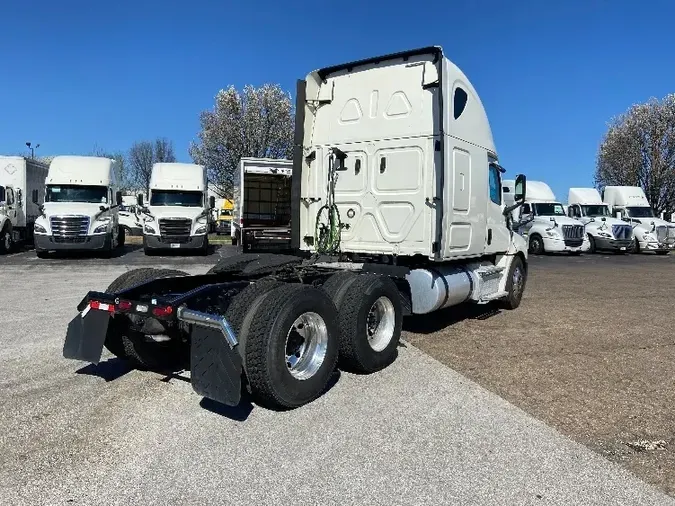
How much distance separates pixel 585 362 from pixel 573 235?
66.8 feet

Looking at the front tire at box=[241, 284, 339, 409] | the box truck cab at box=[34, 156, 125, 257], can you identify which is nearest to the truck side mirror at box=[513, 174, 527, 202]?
the front tire at box=[241, 284, 339, 409]

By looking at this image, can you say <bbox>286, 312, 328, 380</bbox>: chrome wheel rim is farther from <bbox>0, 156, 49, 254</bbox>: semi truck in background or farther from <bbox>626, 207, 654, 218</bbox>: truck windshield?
<bbox>626, 207, 654, 218</bbox>: truck windshield

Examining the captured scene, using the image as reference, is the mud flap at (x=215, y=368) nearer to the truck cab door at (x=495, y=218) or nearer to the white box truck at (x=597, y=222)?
the truck cab door at (x=495, y=218)

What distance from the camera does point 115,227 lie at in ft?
68.6

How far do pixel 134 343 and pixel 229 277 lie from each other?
1174mm

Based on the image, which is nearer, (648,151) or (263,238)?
(263,238)

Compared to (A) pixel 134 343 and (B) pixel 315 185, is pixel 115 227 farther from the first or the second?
(A) pixel 134 343

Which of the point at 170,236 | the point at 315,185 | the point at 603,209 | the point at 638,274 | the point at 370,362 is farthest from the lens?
the point at 603,209

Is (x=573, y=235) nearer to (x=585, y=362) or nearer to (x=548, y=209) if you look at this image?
(x=548, y=209)

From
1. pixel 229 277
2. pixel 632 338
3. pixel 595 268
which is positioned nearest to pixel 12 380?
pixel 229 277

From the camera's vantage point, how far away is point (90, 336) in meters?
4.60

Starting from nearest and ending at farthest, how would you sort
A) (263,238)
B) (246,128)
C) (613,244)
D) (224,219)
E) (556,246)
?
(263,238), (556,246), (613,244), (246,128), (224,219)

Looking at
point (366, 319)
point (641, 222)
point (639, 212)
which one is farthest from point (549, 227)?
point (366, 319)

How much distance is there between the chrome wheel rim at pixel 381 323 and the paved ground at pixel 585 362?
773 mm
